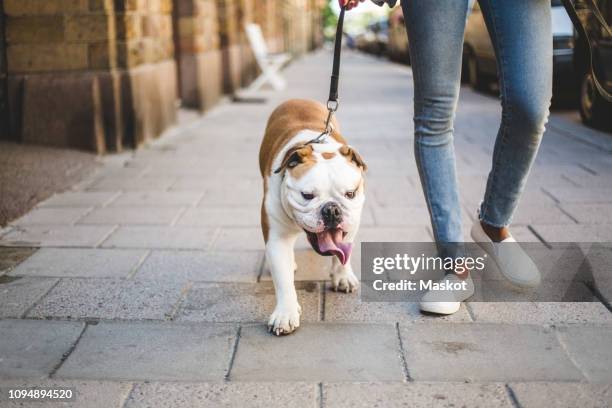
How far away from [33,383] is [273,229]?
3.46ft

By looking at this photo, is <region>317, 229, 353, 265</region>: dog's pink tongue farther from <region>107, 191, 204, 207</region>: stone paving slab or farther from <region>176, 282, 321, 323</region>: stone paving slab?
<region>107, 191, 204, 207</region>: stone paving slab

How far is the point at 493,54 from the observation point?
9.80 metres

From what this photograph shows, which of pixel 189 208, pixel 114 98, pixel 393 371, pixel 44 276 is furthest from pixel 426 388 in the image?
pixel 114 98

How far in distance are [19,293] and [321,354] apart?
4.91 ft

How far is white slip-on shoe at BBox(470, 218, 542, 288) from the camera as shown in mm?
3314

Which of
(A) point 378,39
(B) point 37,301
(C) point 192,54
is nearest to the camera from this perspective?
(B) point 37,301

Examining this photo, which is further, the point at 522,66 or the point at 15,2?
the point at 15,2

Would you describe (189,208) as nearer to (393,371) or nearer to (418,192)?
(418,192)

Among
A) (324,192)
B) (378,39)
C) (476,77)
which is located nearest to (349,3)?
(324,192)

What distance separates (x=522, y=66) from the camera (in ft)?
9.98

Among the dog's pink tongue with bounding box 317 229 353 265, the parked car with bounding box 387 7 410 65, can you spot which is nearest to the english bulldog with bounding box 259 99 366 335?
the dog's pink tongue with bounding box 317 229 353 265

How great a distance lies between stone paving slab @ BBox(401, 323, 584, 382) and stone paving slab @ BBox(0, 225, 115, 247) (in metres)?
2.07

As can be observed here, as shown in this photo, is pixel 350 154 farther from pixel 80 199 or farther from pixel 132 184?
pixel 132 184

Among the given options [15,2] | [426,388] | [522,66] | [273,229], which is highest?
[15,2]
